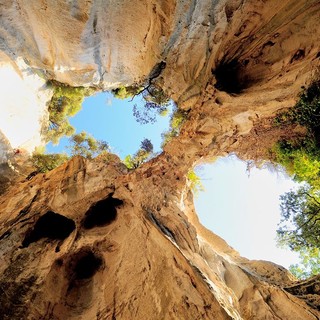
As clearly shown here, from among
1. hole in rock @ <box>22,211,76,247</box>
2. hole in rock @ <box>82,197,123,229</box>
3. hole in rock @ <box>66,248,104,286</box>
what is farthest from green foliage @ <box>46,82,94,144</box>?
hole in rock @ <box>66,248,104,286</box>

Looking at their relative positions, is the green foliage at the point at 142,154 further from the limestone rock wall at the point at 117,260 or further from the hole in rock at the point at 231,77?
the hole in rock at the point at 231,77

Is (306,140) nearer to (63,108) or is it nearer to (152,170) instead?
(152,170)

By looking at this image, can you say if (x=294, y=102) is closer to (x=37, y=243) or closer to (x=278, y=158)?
(x=278, y=158)

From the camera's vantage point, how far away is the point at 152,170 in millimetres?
10164

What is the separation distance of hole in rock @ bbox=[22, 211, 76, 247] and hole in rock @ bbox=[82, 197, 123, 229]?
0.76 metres

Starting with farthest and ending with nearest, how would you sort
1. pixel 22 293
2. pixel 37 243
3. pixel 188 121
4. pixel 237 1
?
1. pixel 188 121
2. pixel 37 243
3. pixel 22 293
4. pixel 237 1

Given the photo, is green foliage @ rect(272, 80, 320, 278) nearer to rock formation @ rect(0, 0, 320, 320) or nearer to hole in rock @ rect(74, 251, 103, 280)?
rock formation @ rect(0, 0, 320, 320)

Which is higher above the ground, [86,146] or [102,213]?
[86,146]

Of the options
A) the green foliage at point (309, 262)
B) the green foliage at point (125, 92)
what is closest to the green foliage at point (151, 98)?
the green foliage at point (125, 92)

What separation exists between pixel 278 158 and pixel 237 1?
16.9ft

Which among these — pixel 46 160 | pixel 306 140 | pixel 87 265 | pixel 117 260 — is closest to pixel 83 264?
pixel 87 265

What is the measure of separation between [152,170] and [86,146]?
5.74 m

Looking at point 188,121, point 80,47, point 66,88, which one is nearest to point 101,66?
point 80,47

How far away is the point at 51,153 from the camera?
13.7m
